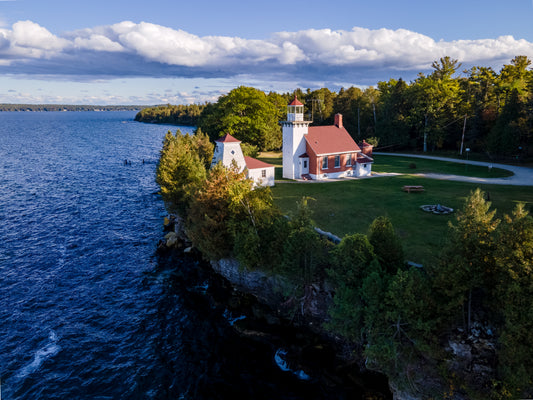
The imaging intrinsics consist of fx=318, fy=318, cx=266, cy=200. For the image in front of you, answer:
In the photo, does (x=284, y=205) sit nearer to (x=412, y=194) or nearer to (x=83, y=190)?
(x=412, y=194)

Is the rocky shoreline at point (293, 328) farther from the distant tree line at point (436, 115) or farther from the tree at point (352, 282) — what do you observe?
the distant tree line at point (436, 115)

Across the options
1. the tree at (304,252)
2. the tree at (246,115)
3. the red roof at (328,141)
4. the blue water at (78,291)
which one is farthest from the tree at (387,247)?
the tree at (246,115)

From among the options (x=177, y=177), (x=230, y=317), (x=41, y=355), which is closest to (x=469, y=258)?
(x=230, y=317)

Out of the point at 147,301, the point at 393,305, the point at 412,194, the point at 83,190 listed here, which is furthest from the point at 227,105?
the point at 393,305

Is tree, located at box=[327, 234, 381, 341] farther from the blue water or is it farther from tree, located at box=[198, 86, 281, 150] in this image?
tree, located at box=[198, 86, 281, 150]

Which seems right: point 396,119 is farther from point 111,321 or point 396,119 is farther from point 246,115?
point 111,321

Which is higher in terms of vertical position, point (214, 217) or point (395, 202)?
point (214, 217)
